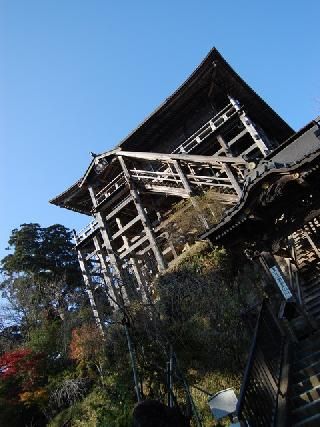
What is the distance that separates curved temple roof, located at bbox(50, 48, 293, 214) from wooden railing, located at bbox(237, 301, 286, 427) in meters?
14.2

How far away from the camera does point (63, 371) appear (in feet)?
50.8

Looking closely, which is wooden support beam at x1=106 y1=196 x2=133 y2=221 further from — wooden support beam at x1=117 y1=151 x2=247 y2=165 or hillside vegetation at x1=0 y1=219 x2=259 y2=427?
hillside vegetation at x1=0 y1=219 x2=259 y2=427

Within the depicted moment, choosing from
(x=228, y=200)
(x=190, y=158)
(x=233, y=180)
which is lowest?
(x=228, y=200)

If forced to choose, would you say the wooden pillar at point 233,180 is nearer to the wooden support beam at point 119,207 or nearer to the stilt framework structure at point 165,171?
the stilt framework structure at point 165,171

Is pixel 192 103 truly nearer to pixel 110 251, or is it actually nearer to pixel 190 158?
pixel 190 158

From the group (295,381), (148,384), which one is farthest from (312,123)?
(148,384)

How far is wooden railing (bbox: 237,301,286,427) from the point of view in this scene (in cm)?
593

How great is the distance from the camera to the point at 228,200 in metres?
15.1

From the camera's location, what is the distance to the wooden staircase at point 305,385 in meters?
6.00

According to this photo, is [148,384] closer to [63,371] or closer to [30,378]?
[63,371]

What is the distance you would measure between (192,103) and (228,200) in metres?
8.48

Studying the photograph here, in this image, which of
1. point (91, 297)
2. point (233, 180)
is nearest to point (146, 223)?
point (233, 180)

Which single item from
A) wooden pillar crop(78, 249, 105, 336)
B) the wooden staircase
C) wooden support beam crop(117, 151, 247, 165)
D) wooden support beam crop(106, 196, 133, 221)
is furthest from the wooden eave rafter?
wooden support beam crop(106, 196, 133, 221)

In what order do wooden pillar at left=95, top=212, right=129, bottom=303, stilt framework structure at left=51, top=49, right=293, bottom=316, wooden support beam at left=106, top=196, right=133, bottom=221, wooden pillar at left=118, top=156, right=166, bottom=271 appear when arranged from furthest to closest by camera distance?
wooden support beam at left=106, top=196, right=133, bottom=221
stilt framework structure at left=51, top=49, right=293, bottom=316
wooden pillar at left=118, top=156, right=166, bottom=271
wooden pillar at left=95, top=212, right=129, bottom=303
